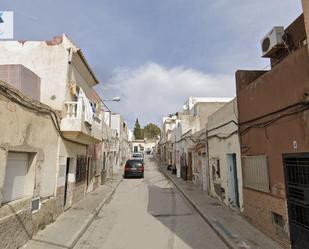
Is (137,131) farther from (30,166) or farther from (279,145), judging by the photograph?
(279,145)

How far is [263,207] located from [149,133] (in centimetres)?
8014

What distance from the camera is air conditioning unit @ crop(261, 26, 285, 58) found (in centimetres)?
833

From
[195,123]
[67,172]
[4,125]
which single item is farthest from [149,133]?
[4,125]

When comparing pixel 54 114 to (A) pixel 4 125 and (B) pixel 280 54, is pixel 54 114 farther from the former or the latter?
(B) pixel 280 54

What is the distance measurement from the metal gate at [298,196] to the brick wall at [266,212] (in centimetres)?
32

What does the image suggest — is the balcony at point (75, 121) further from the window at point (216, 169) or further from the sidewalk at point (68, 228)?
the window at point (216, 169)

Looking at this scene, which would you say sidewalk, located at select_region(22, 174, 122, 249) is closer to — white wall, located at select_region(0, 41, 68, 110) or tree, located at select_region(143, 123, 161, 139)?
white wall, located at select_region(0, 41, 68, 110)

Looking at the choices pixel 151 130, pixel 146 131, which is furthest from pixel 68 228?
pixel 146 131

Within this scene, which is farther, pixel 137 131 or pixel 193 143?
pixel 137 131

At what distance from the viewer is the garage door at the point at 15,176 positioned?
6.44 m

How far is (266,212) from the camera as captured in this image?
727 centimetres

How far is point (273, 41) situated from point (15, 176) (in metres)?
8.86

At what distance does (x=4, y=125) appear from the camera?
5.82 meters

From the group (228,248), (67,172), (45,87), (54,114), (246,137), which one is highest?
(45,87)
